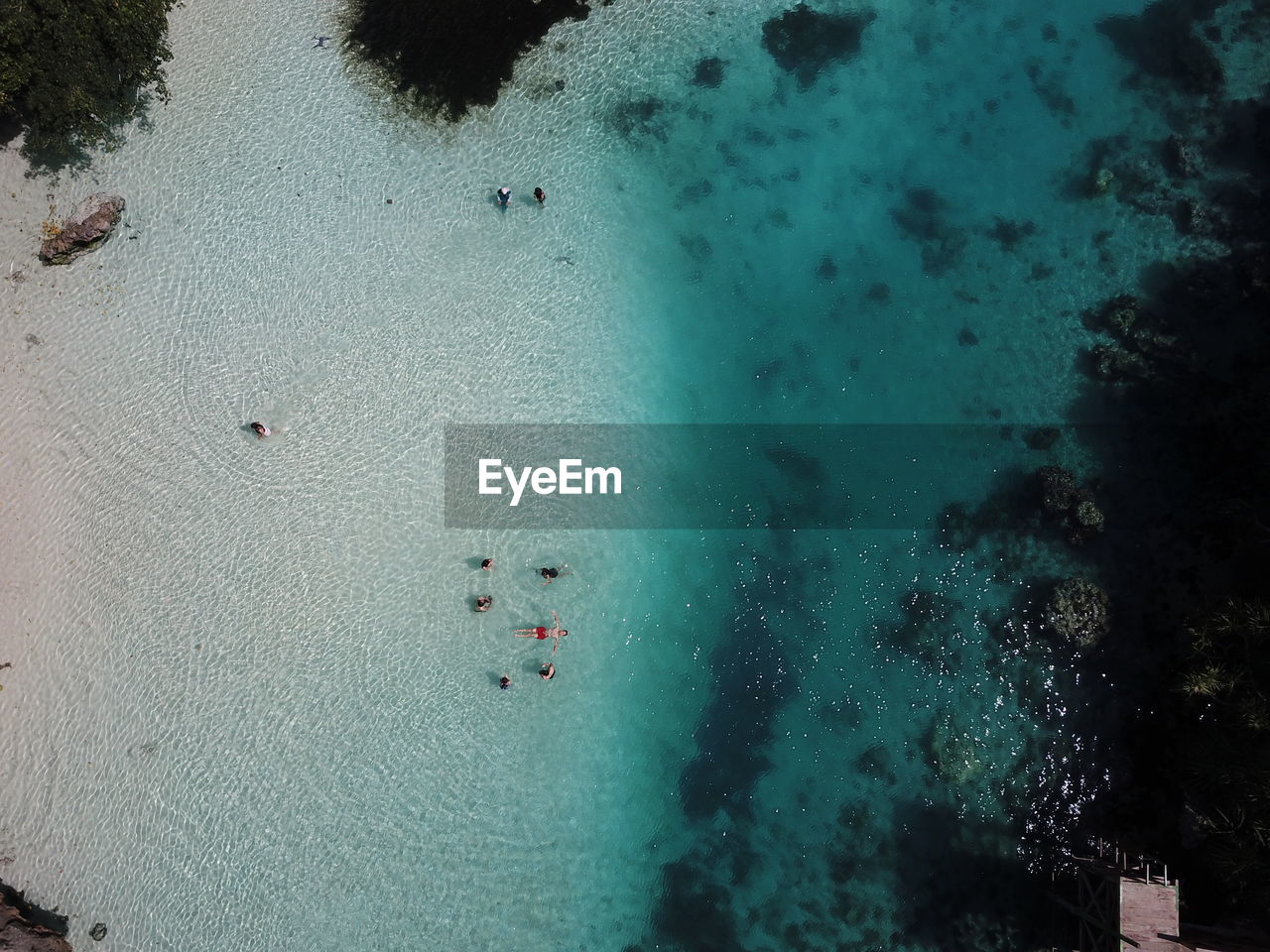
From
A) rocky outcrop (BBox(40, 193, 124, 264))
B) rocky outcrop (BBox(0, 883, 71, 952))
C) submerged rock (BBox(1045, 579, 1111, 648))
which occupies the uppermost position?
rocky outcrop (BBox(40, 193, 124, 264))

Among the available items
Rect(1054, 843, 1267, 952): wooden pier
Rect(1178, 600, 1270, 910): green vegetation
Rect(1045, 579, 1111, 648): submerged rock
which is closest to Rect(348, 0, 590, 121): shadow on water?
Rect(1045, 579, 1111, 648): submerged rock

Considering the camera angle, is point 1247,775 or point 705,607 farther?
point 705,607

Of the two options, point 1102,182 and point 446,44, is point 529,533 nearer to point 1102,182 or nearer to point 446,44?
point 446,44

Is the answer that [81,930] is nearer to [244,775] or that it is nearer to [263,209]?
[244,775]

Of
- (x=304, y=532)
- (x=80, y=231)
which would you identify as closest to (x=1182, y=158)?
(x=304, y=532)

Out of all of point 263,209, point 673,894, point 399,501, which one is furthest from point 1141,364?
point 263,209

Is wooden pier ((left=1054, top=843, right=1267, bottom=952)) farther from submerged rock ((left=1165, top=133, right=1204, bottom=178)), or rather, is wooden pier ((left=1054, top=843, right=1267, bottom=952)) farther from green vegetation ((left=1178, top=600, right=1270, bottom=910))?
submerged rock ((left=1165, top=133, right=1204, bottom=178))
